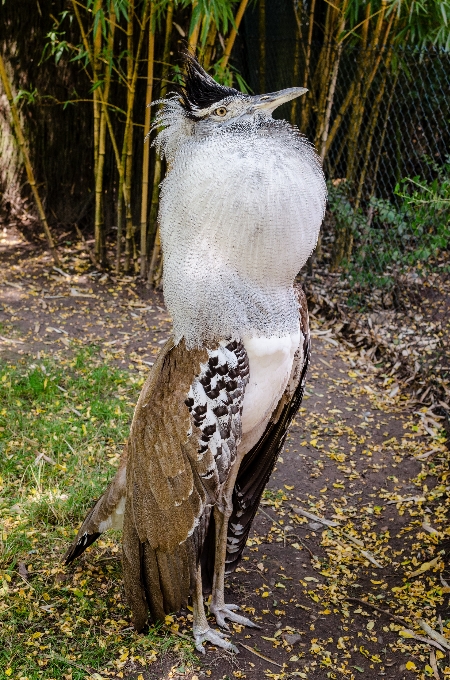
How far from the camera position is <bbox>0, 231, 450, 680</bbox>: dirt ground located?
2.50m

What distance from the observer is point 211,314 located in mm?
2100

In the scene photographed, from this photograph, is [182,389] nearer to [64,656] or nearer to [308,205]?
[308,205]

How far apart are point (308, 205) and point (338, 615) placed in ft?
5.25

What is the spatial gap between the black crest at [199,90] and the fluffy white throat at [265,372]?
2.39 feet

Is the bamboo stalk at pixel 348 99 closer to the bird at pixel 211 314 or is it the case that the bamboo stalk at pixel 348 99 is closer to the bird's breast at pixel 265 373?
the bird at pixel 211 314

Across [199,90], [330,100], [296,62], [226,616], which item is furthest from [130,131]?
[226,616]

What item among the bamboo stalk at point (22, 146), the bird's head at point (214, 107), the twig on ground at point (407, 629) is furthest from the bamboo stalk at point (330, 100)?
the twig on ground at point (407, 629)

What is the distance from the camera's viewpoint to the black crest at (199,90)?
212 cm

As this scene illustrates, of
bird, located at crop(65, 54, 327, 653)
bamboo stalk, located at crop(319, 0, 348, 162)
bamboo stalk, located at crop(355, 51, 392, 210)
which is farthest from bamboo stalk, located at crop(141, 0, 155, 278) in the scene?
bird, located at crop(65, 54, 327, 653)

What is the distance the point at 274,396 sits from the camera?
230 cm

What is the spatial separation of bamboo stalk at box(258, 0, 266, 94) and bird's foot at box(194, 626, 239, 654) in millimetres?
4886

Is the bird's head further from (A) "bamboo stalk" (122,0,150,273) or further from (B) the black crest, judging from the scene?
(A) "bamboo stalk" (122,0,150,273)

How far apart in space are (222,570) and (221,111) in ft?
5.35

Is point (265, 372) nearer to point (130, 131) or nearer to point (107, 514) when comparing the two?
point (107, 514)
